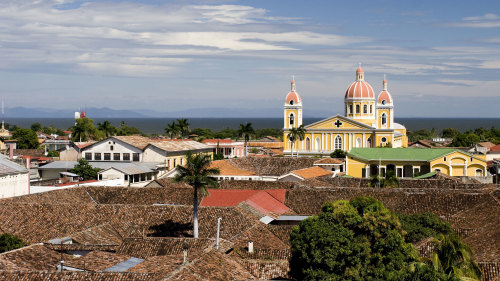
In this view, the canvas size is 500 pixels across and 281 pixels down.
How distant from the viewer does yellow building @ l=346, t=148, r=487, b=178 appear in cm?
6438

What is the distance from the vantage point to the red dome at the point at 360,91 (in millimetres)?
91188

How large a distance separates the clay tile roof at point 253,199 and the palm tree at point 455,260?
17774mm

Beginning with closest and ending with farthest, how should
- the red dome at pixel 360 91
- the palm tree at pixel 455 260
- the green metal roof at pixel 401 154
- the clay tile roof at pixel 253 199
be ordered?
the palm tree at pixel 455 260
the clay tile roof at pixel 253 199
the green metal roof at pixel 401 154
the red dome at pixel 360 91

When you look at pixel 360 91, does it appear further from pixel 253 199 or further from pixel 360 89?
pixel 253 199

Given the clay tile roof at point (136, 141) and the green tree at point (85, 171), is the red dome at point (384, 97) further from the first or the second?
the green tree at point (85, 171)

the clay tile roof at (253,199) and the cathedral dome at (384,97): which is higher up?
the cathedral dome at (384,97)

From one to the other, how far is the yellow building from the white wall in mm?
32941

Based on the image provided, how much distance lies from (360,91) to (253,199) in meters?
54.0

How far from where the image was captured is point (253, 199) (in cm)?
3984

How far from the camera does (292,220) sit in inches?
1460

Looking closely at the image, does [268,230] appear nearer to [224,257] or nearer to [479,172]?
[224,257]

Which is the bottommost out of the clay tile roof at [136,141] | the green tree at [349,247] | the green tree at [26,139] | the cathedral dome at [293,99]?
the green tree at [349,247]

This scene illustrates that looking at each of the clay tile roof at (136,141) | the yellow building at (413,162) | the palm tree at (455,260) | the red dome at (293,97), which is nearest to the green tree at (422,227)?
the palm tree at (455,260)

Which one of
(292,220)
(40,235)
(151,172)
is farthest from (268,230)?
(151,172)
